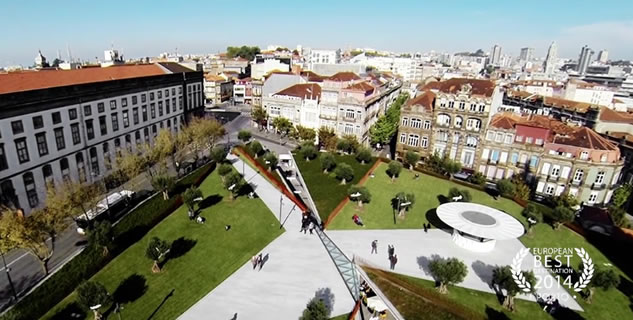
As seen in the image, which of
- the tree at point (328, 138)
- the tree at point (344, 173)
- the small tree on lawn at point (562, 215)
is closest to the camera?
the small tree on lawn at point (562, 215)

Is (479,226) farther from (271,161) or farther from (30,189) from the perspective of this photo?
(30,189)

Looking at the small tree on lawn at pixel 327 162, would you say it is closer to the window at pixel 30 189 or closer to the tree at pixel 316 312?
the tree at pixel 316 312

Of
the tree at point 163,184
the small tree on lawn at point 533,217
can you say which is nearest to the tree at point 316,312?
the tree at point 163,184

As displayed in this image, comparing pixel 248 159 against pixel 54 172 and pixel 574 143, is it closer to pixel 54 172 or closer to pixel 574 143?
pixel 54 172

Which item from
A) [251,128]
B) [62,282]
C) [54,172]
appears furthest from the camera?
[251,128]

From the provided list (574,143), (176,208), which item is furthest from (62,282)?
(574,143)

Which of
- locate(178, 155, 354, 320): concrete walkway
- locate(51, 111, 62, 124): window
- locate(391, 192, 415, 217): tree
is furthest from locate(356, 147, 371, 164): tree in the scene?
locate(51, 111, 62, 124): window
